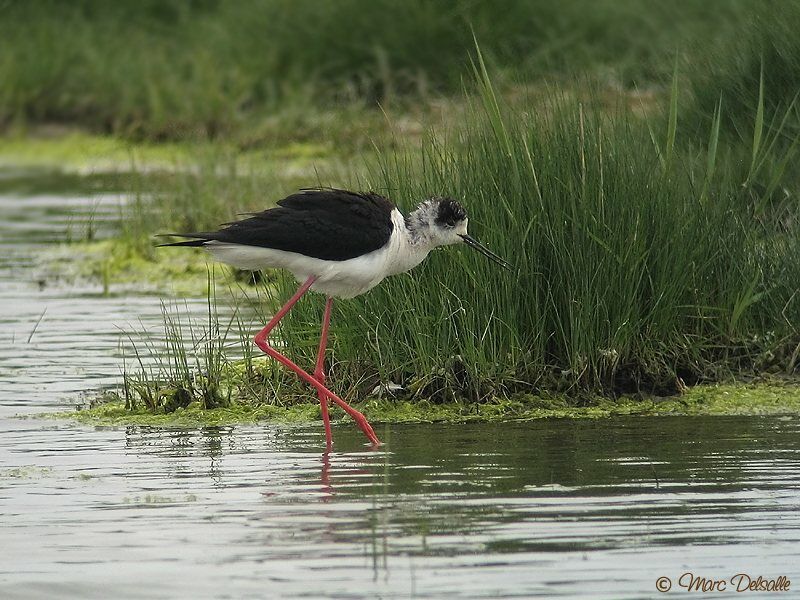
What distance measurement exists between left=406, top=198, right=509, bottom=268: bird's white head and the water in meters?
0.94

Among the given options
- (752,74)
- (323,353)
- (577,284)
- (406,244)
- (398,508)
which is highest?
(752,74)

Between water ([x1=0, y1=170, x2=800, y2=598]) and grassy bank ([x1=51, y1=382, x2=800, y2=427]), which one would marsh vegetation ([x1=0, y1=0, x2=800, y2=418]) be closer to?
grassy bank ([x1=51, y1=382, x2=800, y2=427])

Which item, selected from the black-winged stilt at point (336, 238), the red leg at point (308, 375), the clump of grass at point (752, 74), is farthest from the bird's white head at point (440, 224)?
the clump of grass at point (752, 74)

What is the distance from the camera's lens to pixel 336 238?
7.96 metres

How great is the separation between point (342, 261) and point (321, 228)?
0.19 metres

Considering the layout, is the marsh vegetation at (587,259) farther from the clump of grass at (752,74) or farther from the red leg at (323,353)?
the red leg at (323,353)

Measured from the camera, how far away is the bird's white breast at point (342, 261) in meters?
7.96

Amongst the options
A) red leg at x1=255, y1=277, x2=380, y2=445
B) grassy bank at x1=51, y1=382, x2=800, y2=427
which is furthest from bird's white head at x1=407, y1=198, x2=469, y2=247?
grassy bank at x1=51, y1=382, x2=800, y2=427

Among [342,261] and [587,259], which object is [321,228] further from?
[587,259]

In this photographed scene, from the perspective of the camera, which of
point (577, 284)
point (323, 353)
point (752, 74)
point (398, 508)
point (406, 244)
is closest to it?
point (398, 508)

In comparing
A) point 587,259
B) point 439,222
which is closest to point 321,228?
point 439,222

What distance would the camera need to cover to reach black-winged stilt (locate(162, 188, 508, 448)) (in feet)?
26.0

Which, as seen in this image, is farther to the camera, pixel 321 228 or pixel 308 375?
pixel 308 375

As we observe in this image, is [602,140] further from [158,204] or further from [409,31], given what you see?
[409,31]
